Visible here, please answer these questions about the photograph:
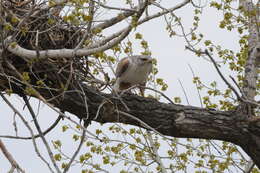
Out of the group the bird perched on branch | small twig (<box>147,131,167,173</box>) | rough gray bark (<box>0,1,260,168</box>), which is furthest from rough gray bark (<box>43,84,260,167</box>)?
small twig (<box>147,131,167,173</box>)

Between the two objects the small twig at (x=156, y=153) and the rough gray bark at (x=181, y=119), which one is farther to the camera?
the small twig at (x=156, y=153)

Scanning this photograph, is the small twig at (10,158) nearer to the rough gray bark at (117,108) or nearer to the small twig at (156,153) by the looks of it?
the rough gray bark at (117,108)

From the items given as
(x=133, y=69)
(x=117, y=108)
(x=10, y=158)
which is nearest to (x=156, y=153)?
(x=133, y=69)

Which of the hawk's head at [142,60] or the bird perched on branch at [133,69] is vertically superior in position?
the hawk's head at [142,60]

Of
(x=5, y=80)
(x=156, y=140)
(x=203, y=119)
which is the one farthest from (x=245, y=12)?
(x=5, y=80)

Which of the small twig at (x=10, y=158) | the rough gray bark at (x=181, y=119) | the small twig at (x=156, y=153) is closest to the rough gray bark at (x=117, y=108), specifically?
the rough gray bark at (x=181, y=119)

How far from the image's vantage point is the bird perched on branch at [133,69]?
8.16 m

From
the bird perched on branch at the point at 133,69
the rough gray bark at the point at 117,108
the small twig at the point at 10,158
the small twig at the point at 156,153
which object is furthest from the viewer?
the small twig at the point at 156,153

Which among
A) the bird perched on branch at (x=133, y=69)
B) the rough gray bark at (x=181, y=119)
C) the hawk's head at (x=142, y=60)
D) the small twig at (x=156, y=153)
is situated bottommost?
the rough gray bark at (x=181, y=119)

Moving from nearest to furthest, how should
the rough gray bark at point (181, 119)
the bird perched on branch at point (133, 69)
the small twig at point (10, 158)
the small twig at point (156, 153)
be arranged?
the small twig at point (10, 158), the rough gray bark at point (181, 119), the bird perched on branch at point (133, 69), the small twig at point (156, 153)

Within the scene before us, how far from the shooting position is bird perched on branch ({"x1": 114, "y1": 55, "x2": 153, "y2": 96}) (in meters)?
8.16

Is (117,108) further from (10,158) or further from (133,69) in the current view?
(133,69)

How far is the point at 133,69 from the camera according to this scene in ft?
26.8

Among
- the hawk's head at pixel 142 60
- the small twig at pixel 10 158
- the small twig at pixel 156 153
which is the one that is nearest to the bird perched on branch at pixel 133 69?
the hawk's head at pixel 142 60
